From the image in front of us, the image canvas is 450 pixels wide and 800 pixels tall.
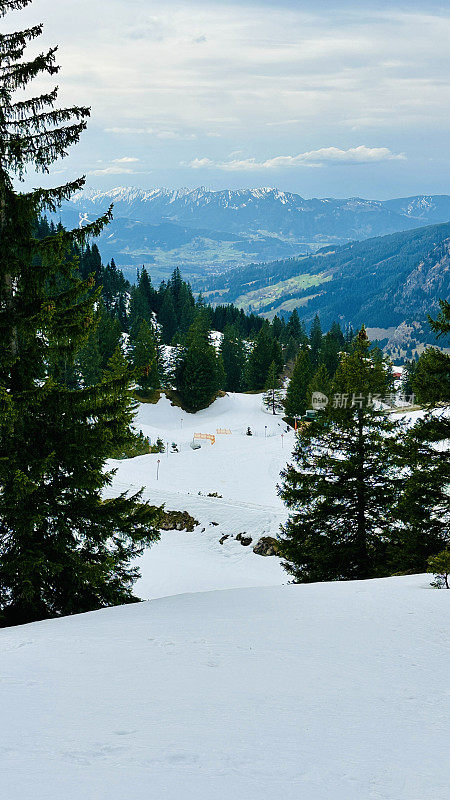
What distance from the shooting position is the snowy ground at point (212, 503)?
72.4 ft

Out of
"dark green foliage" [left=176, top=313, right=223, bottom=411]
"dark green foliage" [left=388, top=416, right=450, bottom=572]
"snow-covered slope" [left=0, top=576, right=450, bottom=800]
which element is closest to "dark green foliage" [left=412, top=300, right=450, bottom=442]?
"dark green foliage" [left=388, top=416, right=450, bottom=572]

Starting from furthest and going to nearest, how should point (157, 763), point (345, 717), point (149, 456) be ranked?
point (149, 456), point (345, 717), point (157, 763)

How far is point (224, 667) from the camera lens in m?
6.04

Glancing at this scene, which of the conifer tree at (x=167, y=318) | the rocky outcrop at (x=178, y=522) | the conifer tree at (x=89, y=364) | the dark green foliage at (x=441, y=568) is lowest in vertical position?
the rocky outcrop at (x=178, y=522)

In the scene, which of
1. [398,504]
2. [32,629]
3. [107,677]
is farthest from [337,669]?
[398,504]

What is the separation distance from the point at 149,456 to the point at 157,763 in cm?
3799

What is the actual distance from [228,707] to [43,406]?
6905 mm

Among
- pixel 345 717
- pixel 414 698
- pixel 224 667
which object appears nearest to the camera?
pixel 345 717

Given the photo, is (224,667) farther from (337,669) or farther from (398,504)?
(398,504)

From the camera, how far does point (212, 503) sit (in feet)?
94.9

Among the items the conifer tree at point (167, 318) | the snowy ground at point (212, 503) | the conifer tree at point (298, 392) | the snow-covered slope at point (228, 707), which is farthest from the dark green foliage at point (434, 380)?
the conifer tree at point (167, 318)

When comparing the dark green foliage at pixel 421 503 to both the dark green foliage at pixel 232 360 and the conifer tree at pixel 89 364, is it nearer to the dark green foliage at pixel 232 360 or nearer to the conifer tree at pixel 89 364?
the conifer tree at pixel 89 364

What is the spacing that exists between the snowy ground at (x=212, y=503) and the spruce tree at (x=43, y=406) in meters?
9.67

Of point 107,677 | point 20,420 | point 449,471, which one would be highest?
point 20,420
